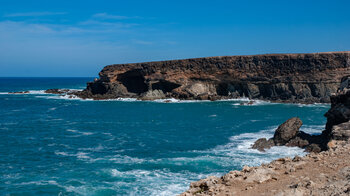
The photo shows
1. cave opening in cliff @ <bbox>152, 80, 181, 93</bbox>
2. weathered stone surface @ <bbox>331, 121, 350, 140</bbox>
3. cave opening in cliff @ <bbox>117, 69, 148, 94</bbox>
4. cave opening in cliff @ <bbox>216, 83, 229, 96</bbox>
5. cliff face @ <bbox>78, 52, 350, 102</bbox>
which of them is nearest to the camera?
weathered stone surface @ <bbox>331, 121, 350, 140</bbox>

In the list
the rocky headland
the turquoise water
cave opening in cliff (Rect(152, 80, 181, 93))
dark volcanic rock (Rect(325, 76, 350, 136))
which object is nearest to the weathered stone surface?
dark volcanic rock (Rect(325, 76, 350, 136))

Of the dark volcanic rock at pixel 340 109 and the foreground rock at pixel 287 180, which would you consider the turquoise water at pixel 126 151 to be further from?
the foreground rock at pixel 287 180

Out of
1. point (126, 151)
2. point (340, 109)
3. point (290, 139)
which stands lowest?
point (126, 151)

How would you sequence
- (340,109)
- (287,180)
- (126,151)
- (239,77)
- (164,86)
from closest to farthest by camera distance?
(287,180), (340,109), (126,151), (239,77), (164,86)

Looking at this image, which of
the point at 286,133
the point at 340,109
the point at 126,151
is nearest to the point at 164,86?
the point at 126,151

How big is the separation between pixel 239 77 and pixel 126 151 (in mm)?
46509

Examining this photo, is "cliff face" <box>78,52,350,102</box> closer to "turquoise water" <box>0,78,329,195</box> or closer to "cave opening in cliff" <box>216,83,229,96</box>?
"cave opening in cliff" <box>216,83,229,96</box>

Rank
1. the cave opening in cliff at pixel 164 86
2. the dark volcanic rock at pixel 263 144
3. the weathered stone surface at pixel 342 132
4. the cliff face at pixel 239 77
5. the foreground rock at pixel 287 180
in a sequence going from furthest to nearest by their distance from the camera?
1. the cave opening in cliff at pixel 164 86
2. the cliff face at pixel 239 77
3. the dark volcanic rock at pixel 263 144
4. the weathered stone surface at pixel 342 132
5. the foreground rock at pixel 287 180

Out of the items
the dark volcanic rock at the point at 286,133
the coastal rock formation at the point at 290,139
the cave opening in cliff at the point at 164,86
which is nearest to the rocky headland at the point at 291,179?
the coastal rock formation at the point at 290,139

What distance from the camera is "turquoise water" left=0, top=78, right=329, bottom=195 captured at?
16578mm

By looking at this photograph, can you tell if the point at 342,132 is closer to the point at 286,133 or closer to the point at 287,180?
the point at 286,133

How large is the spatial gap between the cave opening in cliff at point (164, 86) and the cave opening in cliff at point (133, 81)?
477 cm

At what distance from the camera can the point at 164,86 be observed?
7212cm

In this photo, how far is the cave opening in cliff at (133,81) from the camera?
247 ft
